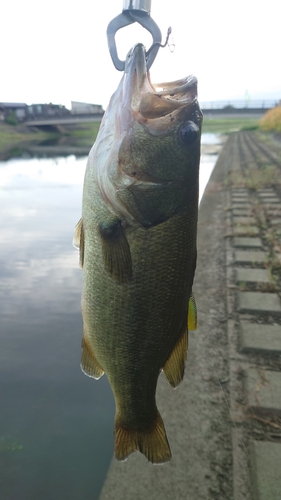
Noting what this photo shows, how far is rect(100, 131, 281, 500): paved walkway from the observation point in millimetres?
2154

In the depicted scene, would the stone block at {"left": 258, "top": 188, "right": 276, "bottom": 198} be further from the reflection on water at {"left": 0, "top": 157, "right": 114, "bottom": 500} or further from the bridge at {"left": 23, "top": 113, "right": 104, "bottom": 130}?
the bridge at {"left": 23, "top": 113, "right": 104, "bottom": 130}

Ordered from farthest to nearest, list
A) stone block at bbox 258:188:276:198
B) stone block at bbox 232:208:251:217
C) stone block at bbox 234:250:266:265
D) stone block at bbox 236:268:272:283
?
stone block at bbox 258:188:276:198 < stone block at bbox 232:208:251:217 < stone block at bbox 234:250:266:265 < stone block at bbox 236:268:272:283

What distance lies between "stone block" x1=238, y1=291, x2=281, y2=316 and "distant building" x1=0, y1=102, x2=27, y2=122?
46.4 m

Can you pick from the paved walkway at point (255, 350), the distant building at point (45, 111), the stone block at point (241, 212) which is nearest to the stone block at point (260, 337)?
the paved walkway at point (255, 350)

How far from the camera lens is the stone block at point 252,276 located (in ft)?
15.0

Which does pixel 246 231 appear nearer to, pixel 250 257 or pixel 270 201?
pixel 250 257

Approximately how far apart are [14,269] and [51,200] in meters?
5.38

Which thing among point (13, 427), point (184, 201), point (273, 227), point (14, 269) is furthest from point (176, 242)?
point (273, 227)

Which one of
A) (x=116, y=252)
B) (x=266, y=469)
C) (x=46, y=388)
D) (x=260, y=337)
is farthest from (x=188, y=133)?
(x=46, y=388)

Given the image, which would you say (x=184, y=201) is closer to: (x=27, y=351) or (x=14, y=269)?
(x=27, y=351)

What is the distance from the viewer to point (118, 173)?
5.18 ft

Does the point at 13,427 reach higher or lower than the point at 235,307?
lower

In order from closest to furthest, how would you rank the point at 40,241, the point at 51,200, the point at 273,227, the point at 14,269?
the point at 14,269
the point at 273,227
the point at 40,241
the point at 51,200

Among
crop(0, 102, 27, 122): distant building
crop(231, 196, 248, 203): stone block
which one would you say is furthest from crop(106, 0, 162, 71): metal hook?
crop(0, 102, 27, 122): distant building
